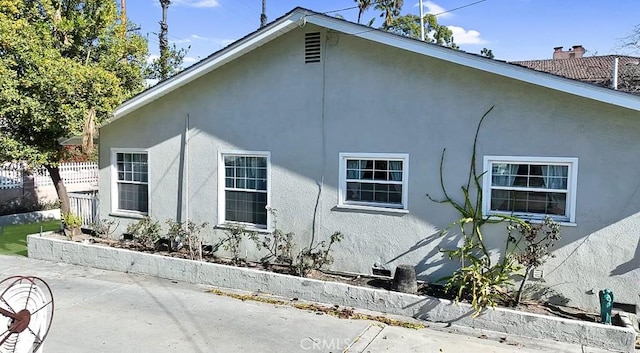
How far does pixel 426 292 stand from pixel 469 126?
2.89m

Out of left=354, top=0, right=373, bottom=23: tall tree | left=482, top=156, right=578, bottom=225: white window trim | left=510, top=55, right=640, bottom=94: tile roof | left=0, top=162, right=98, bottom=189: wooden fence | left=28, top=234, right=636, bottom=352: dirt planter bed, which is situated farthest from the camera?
left=354, top=0, right=373, bottom=23: tall tree

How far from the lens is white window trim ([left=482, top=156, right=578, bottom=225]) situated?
682 cm

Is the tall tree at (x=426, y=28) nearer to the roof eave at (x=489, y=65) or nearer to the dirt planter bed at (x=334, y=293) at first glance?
the roof eave at (x=489, y=65)

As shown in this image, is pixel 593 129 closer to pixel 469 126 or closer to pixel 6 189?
pixel 469 126

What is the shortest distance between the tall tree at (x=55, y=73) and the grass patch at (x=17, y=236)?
1.53 meters

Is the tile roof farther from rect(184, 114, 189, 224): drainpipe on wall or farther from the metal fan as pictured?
the metal fan

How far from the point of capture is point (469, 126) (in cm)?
743

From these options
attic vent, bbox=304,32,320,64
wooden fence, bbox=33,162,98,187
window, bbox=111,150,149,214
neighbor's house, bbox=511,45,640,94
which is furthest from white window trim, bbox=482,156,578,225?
wooden fence, bbox=33,162,98,187

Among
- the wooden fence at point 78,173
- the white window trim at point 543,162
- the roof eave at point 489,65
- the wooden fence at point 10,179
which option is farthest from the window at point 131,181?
the wooden fence at point 78,173

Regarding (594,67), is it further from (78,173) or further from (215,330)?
(78,173)

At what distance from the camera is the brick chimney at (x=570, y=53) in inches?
1067

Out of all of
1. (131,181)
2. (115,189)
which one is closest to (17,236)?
(115,189)

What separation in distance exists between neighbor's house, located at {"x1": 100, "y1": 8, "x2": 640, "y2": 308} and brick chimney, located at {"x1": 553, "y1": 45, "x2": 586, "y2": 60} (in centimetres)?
2400

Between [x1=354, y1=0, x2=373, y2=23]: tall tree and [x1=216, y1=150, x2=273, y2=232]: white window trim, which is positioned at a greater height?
[x1=354, y1=0, x2=373, y2=23]: tall tree
